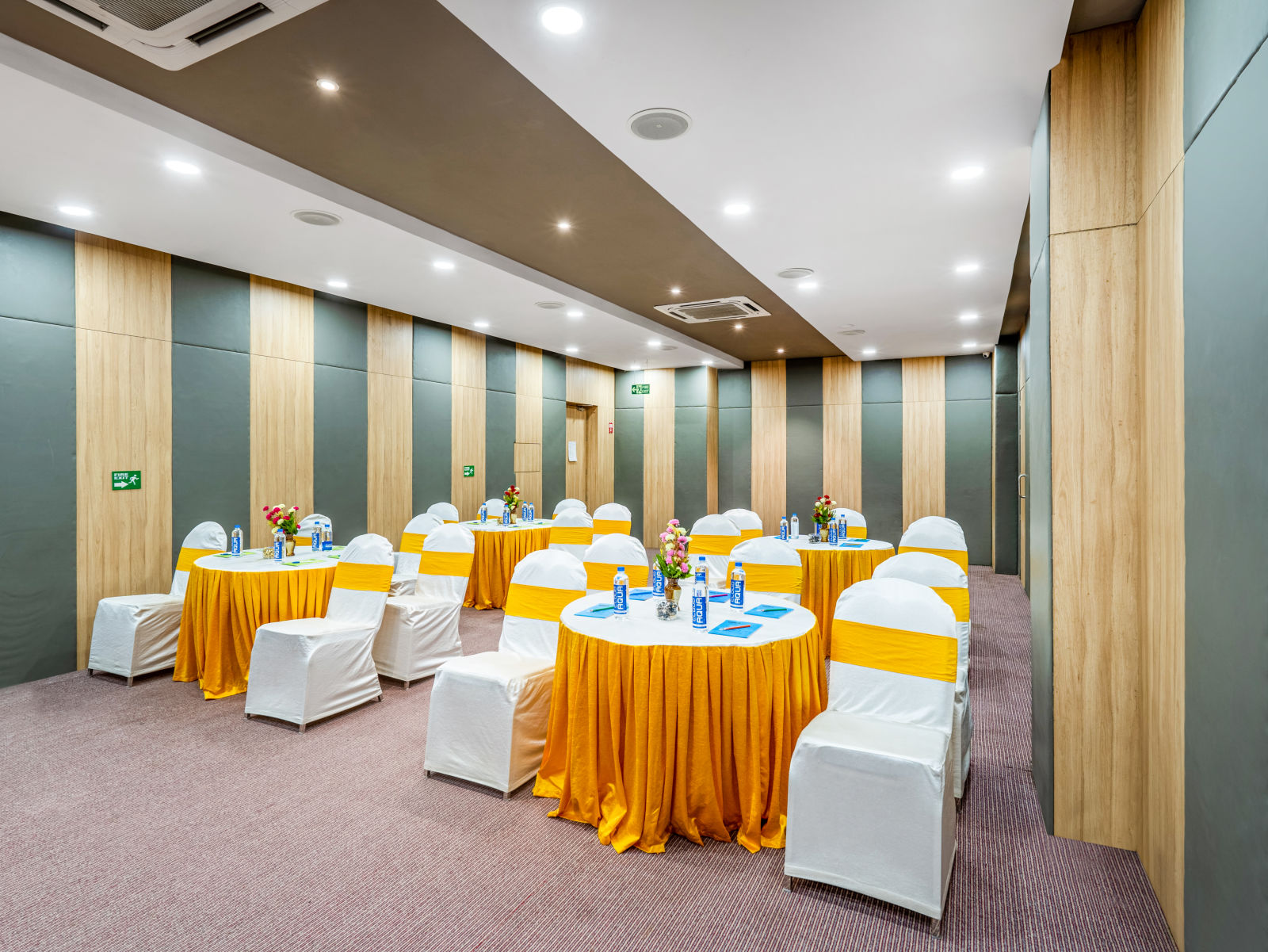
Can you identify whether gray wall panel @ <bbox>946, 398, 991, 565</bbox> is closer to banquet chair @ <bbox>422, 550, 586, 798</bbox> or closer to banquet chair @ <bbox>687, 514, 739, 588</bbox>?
banquet chair @ <bbox>687, 514, 739, 588</bbox>

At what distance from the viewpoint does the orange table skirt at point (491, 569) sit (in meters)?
7.16

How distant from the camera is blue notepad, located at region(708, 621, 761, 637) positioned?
2838mm

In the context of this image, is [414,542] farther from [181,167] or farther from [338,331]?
[181,167]

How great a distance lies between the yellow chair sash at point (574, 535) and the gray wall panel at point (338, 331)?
244 centimetres

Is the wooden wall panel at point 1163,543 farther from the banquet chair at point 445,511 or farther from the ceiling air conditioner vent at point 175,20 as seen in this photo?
the banquet chair at point 445,511

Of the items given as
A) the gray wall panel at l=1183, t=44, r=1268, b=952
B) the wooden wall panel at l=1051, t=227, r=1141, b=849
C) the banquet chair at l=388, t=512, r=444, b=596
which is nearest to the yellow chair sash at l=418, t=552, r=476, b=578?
the banquet chair at l=388, t=512, r=444, b=596

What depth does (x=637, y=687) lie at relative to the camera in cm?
270

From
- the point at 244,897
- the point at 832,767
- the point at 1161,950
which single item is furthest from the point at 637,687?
the point at 1161,950

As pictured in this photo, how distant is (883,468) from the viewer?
1109cm

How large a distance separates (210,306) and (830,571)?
235 inches

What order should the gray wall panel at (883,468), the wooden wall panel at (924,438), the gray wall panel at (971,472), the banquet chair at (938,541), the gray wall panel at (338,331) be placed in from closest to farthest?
the banquet chair at (938,541), the gray wall panel at (338,331), the gray wall panel at (971,472), the wooden wall panel at (924,438), the gray wall panel at (883,468)

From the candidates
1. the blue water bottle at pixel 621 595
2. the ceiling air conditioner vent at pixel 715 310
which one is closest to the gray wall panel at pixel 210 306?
the ceiling air conditioner vent at pixel 715 310

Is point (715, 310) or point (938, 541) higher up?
point (715, 310)

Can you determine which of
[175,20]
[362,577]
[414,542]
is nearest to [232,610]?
[362,577]
